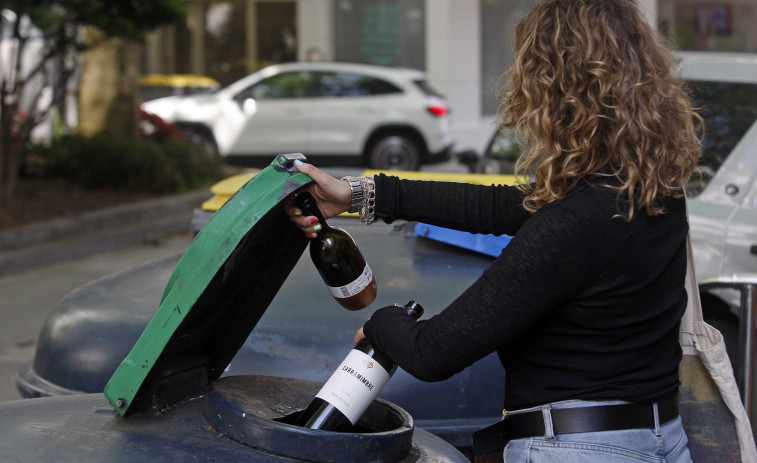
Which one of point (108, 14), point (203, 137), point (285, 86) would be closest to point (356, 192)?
point (108, 14)

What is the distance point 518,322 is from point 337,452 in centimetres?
46

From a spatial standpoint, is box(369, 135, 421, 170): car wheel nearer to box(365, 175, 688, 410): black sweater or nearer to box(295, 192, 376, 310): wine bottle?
box(295, 192, 376, 310): wine bottle

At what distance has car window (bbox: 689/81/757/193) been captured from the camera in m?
4.67

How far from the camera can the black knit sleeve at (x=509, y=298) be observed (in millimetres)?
1728

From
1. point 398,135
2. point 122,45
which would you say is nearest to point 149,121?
point 122,45

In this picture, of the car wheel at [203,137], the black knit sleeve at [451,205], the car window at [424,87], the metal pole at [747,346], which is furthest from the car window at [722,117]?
the car wheel at [203,137]

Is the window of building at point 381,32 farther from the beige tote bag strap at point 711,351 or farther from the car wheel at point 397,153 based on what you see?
the beige tote bag strap at point 711,351

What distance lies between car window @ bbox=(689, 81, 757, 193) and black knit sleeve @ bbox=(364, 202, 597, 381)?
3.08 metres

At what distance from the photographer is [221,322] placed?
7.14 ft

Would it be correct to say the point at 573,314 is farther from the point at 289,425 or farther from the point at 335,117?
the point at 335,117

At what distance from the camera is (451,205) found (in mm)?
2219

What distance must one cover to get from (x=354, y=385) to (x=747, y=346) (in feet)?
6.24

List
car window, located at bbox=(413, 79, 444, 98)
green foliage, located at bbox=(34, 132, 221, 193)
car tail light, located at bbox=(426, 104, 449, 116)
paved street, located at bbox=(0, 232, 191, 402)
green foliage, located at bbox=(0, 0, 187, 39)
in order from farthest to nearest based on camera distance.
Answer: car window, located at bbox=(413, 79, 444, 98), car tail light, located at bbox=(426, 104, 449, 116), green foliage, located at bbox=(34, 132, 221, 193), green foliage, located at bbox=(0, 0, 187, 39), paved street, located at bbox=(0, 232, 191, 402)

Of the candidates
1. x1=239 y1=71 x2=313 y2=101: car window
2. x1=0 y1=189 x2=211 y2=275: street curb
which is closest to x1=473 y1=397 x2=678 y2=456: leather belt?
x1=0 y1=189 x2=211 y2=275: street curb
